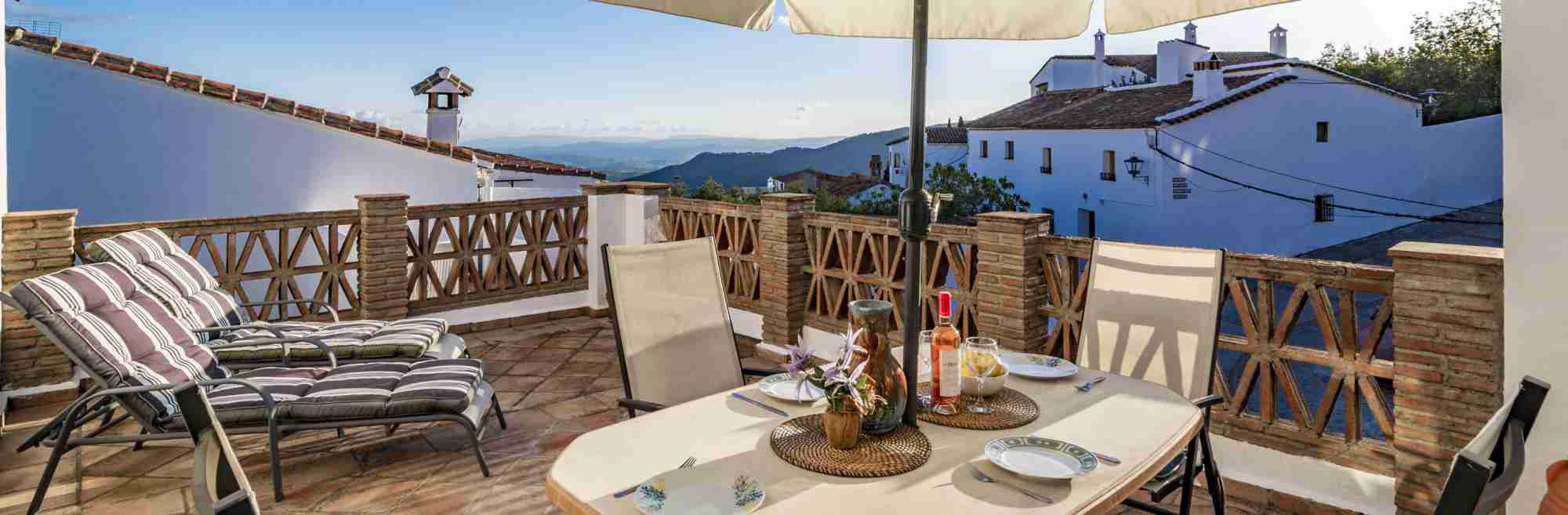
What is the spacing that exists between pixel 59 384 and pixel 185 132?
6611mm

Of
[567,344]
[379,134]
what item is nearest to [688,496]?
[567,344]

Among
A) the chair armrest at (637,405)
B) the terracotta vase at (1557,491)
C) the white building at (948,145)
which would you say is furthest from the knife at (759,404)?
the white building at (948,145)

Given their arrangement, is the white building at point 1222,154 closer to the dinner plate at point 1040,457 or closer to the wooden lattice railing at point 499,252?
the wooden lattice railing at point 499,252

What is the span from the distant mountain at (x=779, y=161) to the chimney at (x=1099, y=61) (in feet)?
20.9

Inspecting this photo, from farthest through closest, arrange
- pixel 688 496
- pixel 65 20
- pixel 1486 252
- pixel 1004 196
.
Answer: pixel 1004 196, pixel 65 20, pixel 1486 252, pixel 688 496

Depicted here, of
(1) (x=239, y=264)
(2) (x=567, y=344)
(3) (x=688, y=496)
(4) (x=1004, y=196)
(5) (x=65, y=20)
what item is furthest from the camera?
→ (4) (x=1004, y=196)

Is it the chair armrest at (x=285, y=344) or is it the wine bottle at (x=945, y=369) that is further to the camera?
the chair armrest at (x=285, y=344)

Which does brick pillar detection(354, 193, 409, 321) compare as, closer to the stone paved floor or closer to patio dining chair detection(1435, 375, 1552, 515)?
the stone paved floor

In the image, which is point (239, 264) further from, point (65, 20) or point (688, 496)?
point (65, 20)

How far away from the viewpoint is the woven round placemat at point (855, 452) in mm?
1442

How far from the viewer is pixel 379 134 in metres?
9.98

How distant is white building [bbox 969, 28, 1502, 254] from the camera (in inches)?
875

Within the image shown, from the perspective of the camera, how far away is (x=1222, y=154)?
23.8 m

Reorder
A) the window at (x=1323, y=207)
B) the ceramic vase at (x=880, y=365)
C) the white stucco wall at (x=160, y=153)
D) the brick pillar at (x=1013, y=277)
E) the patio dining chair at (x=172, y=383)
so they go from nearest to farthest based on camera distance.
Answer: the ceramic vase at (x=880, y=365) → the patio dining chair at (x=172, y=383) → the brick pillar at (x=1013, y=277) → the white stucco wall at (x=160, y=153) → the window at (x=1323, y=207)
